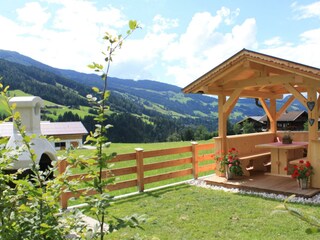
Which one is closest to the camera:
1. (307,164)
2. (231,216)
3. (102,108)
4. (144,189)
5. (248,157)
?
(102,108)

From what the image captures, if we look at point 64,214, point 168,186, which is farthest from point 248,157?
point 64,214

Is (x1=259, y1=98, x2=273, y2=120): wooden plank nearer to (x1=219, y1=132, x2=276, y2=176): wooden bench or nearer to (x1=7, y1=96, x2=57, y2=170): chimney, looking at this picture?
(x1=219, y1=132, x2=276, y2=176): wooden bench

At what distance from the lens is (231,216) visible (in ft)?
20.1

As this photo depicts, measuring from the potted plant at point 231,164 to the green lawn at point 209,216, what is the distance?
107 centimetres

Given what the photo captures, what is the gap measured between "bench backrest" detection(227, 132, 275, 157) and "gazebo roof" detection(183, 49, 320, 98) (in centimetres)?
141

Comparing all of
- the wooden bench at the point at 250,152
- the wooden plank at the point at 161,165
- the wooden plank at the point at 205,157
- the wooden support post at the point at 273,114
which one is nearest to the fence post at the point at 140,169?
the wooden plank at the point at 161,165

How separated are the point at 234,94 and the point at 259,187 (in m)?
2.75

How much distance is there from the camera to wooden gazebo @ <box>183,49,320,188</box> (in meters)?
7.75

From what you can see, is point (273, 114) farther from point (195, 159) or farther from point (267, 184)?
point (267, 184)

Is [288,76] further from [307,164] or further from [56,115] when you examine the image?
[56,115]

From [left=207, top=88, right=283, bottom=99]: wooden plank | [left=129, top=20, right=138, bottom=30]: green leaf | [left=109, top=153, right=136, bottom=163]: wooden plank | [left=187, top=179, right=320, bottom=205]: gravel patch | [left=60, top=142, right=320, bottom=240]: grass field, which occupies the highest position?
[left=207, top=88, right=283, bottom=99]: wooden plank

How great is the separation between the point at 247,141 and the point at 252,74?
2.23 metres

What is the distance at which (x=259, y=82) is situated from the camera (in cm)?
857

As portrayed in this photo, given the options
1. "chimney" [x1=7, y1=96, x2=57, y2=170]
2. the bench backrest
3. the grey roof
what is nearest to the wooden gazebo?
the bench backrest
